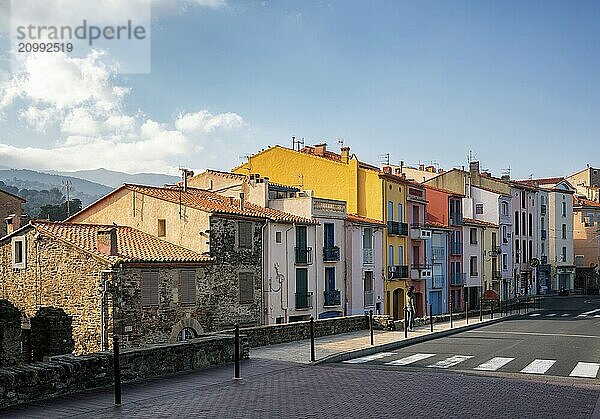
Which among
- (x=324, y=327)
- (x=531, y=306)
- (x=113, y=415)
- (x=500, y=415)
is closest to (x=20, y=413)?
(x=113, y=415)

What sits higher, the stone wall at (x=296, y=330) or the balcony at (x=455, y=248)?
the balcony at (x=455, y=248)

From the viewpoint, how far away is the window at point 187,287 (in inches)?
1258

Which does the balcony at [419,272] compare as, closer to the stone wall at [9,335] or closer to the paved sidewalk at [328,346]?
the paved sidewalk at [328,346]

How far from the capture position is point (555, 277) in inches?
3703

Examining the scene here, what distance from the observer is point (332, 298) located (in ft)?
144

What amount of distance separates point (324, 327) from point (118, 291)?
8.11 m

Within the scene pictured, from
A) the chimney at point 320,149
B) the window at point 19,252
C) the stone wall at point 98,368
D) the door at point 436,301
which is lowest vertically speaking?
the door at point 436,301

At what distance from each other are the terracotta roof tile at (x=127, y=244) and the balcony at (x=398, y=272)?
67.4ft

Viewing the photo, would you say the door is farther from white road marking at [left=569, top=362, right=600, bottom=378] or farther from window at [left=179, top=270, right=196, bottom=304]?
white road marking at [left=569, top=362, right=600, bottom=378]

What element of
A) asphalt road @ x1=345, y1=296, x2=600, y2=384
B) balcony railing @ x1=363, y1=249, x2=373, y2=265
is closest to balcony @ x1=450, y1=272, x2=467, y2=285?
balcony railing @ x1=363, y1=249, x2=373, y2=265

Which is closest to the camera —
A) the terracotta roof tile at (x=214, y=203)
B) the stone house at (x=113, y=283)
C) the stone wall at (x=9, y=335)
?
the stone wall at (x=9, y=335)

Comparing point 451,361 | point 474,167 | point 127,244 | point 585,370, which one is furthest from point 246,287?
point 474,167

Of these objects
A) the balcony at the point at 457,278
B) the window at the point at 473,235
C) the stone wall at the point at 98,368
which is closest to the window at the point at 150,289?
the stone wall at the point at 98,368

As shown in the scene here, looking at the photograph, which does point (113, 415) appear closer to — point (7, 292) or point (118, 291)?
point (118, 291)
